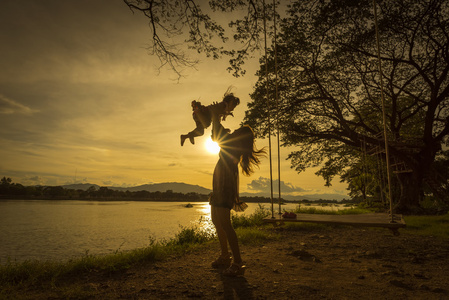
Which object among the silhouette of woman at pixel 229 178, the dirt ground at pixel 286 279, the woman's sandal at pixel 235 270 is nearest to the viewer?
the dirt ground at pixel 286 279

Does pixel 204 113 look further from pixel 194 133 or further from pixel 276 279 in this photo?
pixel 276 279

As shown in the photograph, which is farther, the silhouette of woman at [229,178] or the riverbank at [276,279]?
the silhouette of woman at [229,178]

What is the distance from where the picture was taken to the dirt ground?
2730mm

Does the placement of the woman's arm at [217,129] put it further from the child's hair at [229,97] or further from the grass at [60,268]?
the grass at [60,268]

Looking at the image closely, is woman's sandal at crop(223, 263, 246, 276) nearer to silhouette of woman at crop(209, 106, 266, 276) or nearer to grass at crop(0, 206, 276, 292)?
silhouette of woman at crop(209, 106, 266, 276)

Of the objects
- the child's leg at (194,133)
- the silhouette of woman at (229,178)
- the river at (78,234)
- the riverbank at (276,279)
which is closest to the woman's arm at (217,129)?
the silhouette of woman at (229,178)

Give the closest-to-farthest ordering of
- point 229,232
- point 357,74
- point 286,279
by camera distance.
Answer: point 286,279, point 229,232, point 357,74

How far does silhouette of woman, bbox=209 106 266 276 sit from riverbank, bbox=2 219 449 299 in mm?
315

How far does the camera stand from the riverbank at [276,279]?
2738 millimetres

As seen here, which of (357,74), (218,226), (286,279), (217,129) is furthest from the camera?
(357,74)

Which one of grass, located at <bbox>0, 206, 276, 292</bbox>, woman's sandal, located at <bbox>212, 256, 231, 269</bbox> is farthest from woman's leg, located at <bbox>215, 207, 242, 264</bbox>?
grass, located at <bbox>0, 206, 276, 292</bbox>

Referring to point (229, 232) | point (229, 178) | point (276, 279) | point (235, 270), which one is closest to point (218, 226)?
point (229, 232)

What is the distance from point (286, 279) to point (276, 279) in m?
0.13

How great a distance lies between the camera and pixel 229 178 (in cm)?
358
